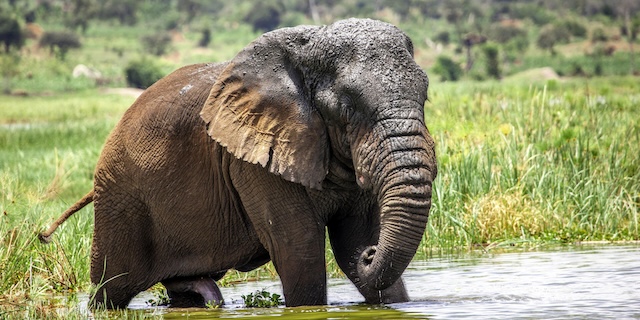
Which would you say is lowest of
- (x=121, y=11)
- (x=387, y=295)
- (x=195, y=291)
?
(x=387, y=295)

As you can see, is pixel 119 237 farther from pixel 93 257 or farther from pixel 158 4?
pixel 158 4

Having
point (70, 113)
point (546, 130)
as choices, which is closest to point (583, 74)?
point (70, 113)

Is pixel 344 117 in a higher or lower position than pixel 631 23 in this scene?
lower

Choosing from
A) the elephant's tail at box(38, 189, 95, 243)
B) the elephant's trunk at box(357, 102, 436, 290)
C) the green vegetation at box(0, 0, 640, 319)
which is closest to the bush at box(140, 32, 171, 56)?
the green vegetation at box(0, 0, 640, 319)

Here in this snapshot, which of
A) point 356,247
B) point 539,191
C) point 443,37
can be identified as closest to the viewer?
point 356,247

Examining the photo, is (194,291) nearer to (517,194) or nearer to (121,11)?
(517,194)

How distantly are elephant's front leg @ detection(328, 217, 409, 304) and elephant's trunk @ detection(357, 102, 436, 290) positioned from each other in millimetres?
623

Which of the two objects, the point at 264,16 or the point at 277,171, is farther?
the point at 264,16

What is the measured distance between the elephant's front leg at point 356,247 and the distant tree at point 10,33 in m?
68.4

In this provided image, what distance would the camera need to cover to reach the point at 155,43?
244ft

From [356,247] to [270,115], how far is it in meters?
0.97

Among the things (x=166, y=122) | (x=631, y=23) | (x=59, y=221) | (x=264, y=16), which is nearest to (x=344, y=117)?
(x=166, y=122)

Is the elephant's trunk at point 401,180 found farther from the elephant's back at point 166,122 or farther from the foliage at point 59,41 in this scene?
the foliage at point 59,41

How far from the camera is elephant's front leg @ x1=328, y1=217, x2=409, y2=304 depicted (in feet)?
22.8
